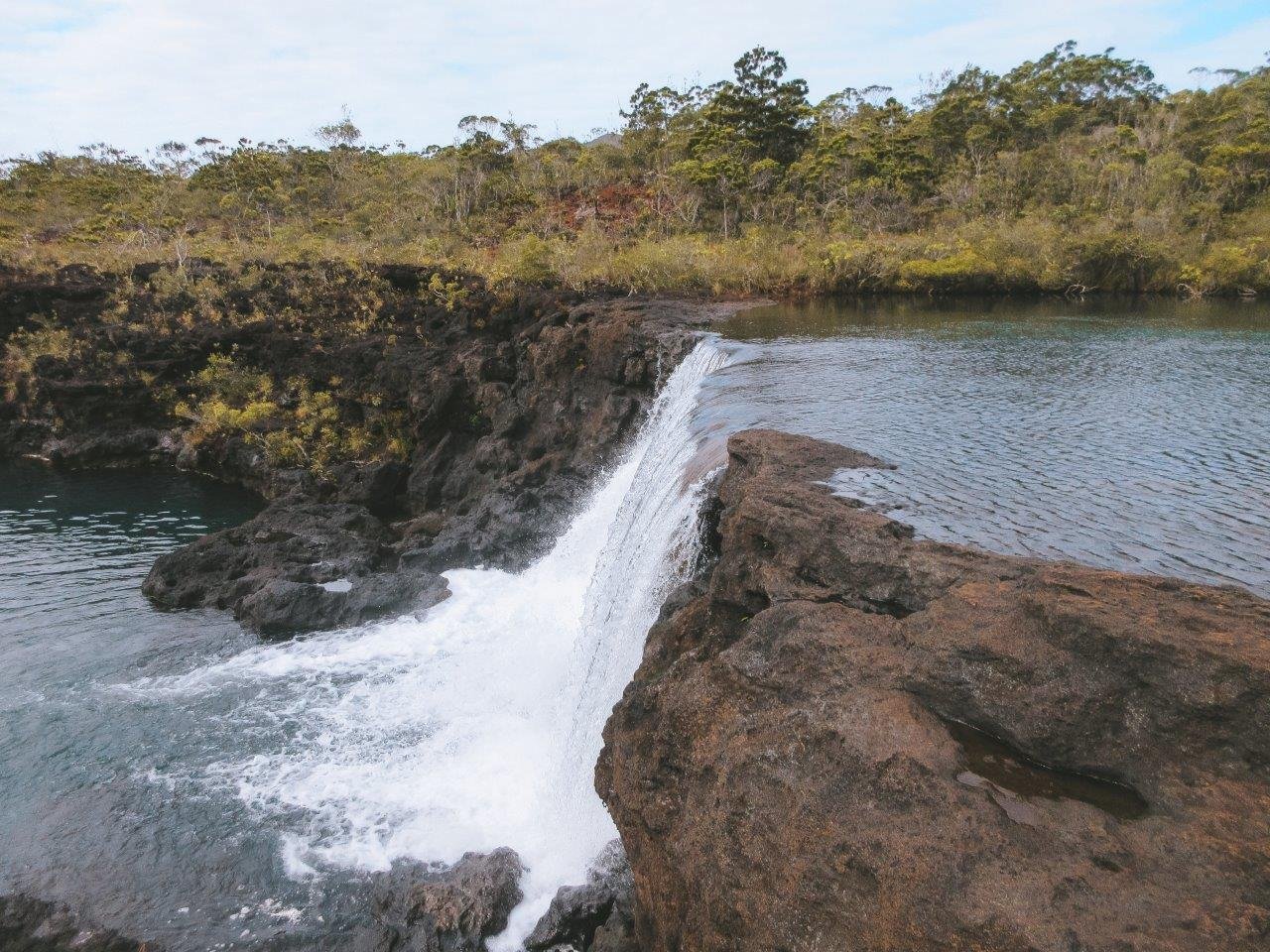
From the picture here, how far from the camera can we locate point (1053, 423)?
38.7 feet

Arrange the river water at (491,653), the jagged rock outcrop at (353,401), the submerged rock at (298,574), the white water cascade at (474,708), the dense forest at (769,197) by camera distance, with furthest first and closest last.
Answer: the dense forest at (769,197) → the jagged rock outcrop at (353,401) → the submerged rock at (298,574) → the white water cascade at (474,708) → the river water at (491,653)

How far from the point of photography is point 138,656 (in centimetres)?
1341

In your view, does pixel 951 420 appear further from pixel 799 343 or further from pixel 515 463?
pixel 515 463

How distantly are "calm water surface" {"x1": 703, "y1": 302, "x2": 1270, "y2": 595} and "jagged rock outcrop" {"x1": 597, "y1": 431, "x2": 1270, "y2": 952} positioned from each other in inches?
86.5

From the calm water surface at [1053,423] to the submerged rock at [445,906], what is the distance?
5.58 metres

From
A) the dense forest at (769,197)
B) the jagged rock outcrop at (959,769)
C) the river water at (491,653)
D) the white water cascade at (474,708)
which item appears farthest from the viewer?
the dense forest at (769,197)

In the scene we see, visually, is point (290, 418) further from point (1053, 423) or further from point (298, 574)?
point (1053, 423)

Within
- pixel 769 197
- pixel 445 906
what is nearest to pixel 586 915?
pixel 445 906

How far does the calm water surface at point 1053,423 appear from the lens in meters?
7.36

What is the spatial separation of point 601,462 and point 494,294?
13.2 m

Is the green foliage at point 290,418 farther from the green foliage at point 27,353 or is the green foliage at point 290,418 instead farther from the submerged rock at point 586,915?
the submerged rock at point 586,915

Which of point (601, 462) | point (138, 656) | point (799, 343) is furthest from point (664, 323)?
point (138, 656)

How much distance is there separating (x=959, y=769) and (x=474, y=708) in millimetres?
8730

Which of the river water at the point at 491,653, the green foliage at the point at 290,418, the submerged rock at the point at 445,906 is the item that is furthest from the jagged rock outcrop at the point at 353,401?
the submerged rock at the point at 445,906
